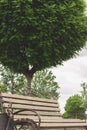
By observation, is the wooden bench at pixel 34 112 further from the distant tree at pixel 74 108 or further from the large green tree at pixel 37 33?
the distant tree at pixel 74 108

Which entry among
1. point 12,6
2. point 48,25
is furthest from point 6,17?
point 48,25

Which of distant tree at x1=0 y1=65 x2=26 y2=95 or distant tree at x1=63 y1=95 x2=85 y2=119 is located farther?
distant tree at x1=63 y1=95 x2=85 y2=119

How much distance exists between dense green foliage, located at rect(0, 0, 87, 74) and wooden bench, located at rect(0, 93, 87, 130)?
10.1m

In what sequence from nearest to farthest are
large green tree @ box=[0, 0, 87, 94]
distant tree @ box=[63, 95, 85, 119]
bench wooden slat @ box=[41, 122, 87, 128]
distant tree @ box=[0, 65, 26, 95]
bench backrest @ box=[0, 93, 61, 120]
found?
bench wooden slat @ box=[41, 122, 87, 128] < bench backrest @ box=[0, 93, 61, 120] < large green tree @ box=[0, 0, 87, 94] < distant tree @ box=[0, 65, 26, 95] < distant tree @ box=[63, 95, 85, 119]

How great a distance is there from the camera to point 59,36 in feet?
68.6

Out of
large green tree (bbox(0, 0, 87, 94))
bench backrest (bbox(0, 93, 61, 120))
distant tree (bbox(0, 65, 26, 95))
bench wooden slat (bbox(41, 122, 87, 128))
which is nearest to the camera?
bench wooden slat (bbox(41, 122, 87, 128))

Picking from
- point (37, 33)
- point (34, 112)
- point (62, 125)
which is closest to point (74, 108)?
point (37, 33)

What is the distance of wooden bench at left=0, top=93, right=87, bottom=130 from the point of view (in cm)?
684

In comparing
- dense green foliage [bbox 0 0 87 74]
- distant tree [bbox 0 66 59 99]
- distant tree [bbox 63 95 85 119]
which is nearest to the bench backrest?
dense green foliage [bbox 0 0 87 74]

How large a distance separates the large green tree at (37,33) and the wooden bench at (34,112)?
33.2ft

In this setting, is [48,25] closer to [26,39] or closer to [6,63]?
[26,39]

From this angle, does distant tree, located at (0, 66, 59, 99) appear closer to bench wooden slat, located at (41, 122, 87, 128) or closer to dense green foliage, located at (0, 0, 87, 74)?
dense green foliage, located at (0, 0, 87, 74)

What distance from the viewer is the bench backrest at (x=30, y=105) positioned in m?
7.76

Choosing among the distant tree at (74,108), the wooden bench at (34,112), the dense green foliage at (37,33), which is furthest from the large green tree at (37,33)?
the distant tree at (74,108)
